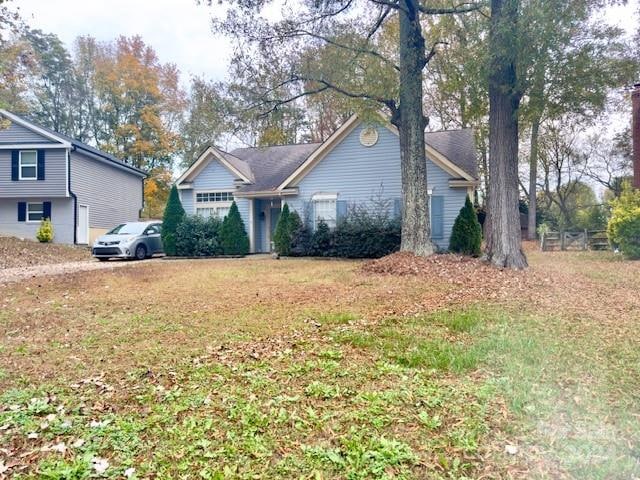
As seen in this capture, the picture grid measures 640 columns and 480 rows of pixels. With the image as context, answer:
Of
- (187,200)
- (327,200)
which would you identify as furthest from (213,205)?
(327,200)

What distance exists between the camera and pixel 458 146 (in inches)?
606

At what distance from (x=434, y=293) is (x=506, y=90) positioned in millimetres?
5100

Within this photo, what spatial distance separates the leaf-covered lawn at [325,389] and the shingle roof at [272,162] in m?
11.4

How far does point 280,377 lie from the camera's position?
3.32 meters

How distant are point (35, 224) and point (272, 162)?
39.8ft

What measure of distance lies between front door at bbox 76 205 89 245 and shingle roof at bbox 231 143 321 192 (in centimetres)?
821

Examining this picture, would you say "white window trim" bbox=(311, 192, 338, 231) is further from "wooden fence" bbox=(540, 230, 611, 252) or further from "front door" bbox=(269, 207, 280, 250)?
"wooden fence" bbox=(540, 230, 611, 252)

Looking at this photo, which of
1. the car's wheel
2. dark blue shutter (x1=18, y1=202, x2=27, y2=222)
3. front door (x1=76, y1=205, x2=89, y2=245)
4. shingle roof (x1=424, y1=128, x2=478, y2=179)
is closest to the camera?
shingle roof (x1=424, y1=128, x2=478, y2=179)

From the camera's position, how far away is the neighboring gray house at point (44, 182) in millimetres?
19484

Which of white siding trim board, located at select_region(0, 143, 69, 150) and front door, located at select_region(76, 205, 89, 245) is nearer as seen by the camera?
white siding trim board, located at select_region(0, 143, 69, 150)

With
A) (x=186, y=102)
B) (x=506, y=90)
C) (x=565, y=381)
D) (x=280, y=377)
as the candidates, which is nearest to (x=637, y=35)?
(x=506, y=90)

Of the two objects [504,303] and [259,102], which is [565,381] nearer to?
[504,303]

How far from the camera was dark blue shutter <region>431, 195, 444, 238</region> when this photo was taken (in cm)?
1377

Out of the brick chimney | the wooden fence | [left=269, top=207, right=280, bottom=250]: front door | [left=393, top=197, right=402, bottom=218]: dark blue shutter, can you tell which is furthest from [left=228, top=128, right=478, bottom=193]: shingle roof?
the wooden fence
